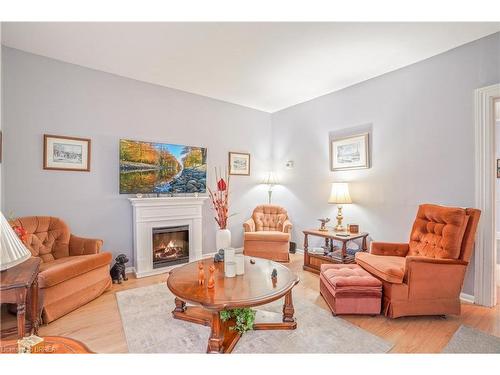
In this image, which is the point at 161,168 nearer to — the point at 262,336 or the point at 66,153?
the point at 66,153

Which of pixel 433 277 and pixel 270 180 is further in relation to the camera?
pixel 270 180

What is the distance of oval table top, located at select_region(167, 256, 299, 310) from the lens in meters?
1.79

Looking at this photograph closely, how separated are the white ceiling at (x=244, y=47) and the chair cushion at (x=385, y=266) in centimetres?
234

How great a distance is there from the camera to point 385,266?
2.45 metres

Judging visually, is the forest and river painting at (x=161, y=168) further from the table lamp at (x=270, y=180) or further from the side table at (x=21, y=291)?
the side table at (x=21, y=291)

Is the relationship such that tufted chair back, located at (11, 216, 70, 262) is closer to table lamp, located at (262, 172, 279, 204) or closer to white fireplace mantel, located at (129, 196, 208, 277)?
white fireplace mantel, located at (129, 196, 208, 277)

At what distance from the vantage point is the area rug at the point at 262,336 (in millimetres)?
1910

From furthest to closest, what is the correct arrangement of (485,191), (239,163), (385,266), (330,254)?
(239,163) → (330,254) → (485,191) → (385,266)

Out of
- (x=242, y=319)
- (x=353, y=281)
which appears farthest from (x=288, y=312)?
(x=353, y=281)

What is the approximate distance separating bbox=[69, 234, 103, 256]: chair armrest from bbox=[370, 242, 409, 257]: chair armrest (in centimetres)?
328

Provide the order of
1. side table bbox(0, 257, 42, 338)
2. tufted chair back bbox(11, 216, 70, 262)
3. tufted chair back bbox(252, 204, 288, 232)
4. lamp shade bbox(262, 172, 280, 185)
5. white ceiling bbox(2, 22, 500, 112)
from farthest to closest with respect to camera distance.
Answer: lamp shade bbox(262, 172, 280, 185) → tufted chair back bbox(252, 204, 288, 232) → tufted chair back bbox(11, 216, 70, 262) → white ceiling bbox(2, 22, 500, 112) → side table bbox(0, 257, 42, 338)

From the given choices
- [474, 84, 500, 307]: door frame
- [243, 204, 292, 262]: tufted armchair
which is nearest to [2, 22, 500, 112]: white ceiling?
[474, 84, 500, 307]: door frame

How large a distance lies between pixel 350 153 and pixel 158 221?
3.15 meters

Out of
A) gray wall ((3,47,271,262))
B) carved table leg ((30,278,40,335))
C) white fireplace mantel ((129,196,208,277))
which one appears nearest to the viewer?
carved table leg ((30,278,40,335))
